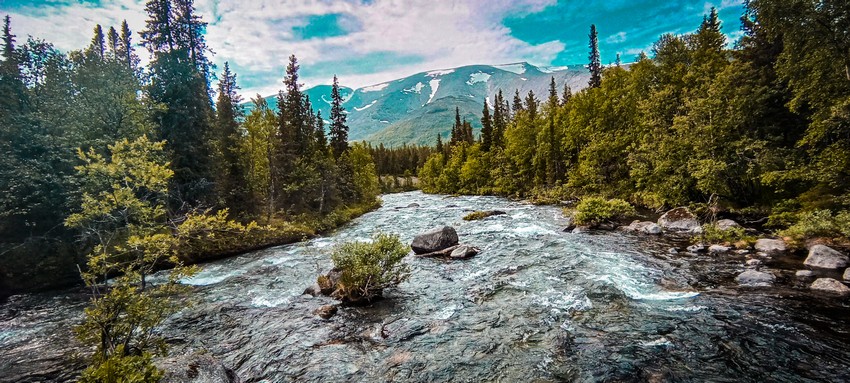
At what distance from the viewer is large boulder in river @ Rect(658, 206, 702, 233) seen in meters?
22.0

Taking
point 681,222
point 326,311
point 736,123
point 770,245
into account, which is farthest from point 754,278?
point 326,311

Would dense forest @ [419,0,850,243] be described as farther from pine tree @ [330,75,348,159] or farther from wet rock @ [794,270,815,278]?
pine tree @ [330,75,348,159]

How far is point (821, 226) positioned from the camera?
609 inches

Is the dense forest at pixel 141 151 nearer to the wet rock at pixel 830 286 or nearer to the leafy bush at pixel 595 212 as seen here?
the wet rock at pixel 830 286

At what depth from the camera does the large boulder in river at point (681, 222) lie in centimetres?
2197

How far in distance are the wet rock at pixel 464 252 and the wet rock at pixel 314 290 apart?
311 inches

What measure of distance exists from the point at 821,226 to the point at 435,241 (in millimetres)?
18509

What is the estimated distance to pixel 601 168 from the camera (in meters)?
41.4

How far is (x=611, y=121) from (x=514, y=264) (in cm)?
3420

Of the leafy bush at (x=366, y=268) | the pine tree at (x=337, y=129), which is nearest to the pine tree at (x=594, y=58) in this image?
the pine tree at (x=337, y=129)

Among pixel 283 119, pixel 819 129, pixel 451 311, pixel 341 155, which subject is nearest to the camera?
pixel 451 311

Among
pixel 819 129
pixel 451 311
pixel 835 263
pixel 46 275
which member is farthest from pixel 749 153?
pixel 46 275

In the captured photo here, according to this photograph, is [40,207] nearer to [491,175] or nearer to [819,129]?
[819,129]

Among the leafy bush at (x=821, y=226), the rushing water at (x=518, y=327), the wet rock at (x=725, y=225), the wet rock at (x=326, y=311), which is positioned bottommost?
the rushing water at (x=518, y=327)
